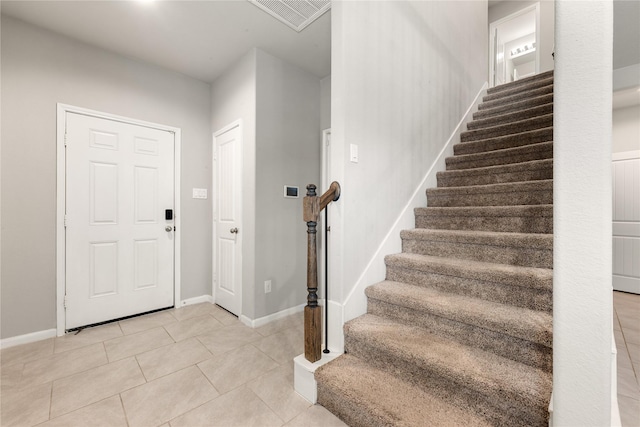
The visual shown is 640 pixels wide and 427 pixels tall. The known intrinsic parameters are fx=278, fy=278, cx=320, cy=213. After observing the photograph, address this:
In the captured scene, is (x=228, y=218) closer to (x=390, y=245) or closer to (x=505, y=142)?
(x=390, y=245)

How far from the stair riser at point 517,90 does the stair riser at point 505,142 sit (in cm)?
112

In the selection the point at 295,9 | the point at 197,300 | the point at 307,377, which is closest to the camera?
the point at 307,377

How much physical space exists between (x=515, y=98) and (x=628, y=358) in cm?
277

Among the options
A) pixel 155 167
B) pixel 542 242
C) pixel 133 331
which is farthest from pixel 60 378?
pixel 542 242

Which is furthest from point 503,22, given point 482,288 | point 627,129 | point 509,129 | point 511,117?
point 482,288

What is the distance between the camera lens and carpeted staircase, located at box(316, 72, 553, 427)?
1195mm

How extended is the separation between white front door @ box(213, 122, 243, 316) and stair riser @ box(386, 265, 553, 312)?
1712 mm

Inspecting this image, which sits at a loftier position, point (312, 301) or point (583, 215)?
point (583, 215)

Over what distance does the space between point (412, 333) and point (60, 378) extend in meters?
2.29

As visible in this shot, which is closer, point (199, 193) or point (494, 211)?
point (494, 211)

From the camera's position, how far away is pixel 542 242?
157 centimetres

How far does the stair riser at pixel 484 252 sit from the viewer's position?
62.7 inches

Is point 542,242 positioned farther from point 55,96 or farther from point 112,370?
point 55,96

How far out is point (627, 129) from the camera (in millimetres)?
3680
